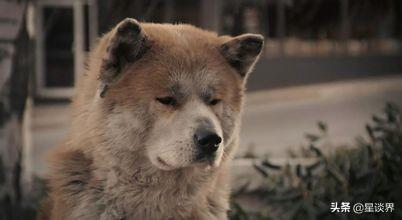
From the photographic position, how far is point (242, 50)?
321cm

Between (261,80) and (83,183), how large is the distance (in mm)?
10650

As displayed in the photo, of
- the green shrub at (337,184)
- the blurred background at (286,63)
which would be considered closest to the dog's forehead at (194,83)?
the green shrub at (337,184)

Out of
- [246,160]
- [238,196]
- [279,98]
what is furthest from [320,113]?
[238,196]

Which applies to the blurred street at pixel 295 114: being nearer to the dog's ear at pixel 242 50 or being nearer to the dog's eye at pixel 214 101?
the dog's ear at pixel 242 50

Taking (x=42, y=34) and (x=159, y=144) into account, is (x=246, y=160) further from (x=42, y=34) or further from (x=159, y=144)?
(x=42, y=34)

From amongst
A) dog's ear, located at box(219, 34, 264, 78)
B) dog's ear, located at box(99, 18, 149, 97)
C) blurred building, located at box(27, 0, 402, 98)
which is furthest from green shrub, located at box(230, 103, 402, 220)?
blurred building, located at box(27, 0, 402, 98)

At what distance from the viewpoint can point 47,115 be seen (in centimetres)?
1065

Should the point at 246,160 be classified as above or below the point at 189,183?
below

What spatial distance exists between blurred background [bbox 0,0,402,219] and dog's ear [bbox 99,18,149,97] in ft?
8.16

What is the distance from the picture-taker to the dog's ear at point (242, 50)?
3148mm

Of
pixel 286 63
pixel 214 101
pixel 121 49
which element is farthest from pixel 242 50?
pixel 286 63

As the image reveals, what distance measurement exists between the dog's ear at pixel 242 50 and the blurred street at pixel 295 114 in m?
3.34

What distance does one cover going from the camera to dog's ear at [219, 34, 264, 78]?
3148 mm

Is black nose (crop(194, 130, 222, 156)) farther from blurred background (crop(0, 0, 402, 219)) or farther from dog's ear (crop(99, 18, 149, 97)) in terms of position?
blurred background (crop(0, 0, 402, 219))
